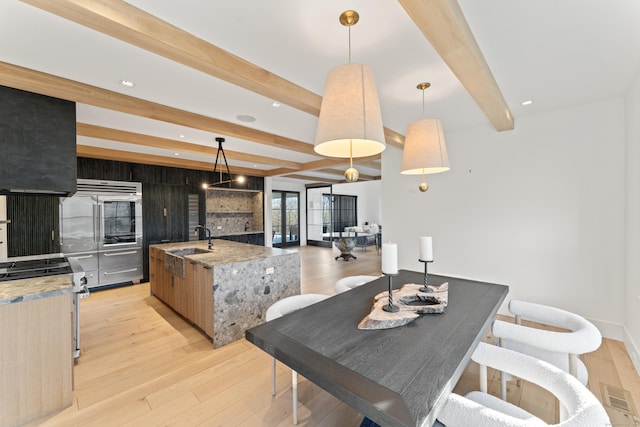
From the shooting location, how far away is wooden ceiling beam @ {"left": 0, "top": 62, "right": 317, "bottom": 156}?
204cm

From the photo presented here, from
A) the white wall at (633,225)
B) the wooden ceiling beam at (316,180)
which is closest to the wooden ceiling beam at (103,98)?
the white wall at (633,225)

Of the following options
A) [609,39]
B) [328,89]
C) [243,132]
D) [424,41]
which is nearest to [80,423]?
[328,89]

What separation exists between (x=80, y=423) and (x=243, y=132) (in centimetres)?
314

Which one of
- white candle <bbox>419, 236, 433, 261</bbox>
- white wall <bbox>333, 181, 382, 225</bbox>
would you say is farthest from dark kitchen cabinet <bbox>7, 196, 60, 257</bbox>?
white wall <bbox>333, 181, 382, 225</bbox>

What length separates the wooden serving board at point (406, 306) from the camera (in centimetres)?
150

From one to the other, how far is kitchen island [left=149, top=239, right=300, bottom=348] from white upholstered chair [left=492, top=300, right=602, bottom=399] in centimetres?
228

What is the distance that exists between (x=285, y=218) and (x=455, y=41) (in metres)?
8.74

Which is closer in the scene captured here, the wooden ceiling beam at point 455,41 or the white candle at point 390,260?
the wooden ceiling beam at point 455,41

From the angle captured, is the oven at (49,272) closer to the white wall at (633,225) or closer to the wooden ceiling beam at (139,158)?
the wooden ceiling beam at (139,158)

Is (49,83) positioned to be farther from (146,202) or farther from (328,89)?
(146,202)

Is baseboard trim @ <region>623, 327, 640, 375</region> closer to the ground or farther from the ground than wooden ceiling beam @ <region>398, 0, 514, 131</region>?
closer to the ground

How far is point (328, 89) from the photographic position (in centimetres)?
149

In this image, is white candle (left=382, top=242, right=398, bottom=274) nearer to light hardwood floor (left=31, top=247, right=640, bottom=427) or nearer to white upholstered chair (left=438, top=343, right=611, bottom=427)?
white upholstered chair (left=438, top=343, right=611, bottom=427)

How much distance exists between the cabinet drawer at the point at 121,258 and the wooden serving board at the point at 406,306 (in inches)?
204
